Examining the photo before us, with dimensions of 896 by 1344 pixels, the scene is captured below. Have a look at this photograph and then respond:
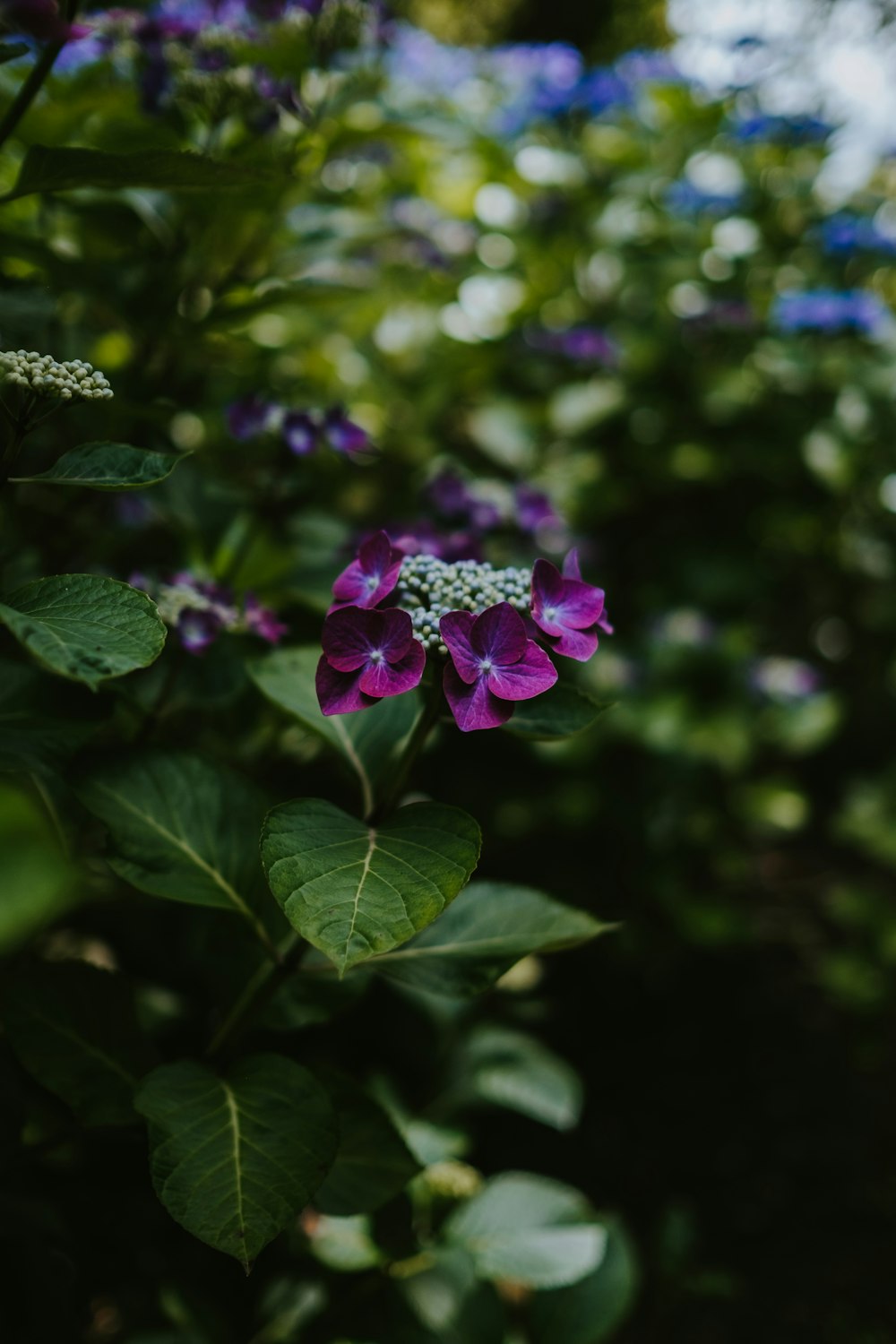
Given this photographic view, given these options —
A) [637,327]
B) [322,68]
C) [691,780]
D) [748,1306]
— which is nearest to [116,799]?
[322,68]

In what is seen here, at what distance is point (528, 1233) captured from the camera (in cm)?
111

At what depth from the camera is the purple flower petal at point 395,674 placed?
0.65 meters

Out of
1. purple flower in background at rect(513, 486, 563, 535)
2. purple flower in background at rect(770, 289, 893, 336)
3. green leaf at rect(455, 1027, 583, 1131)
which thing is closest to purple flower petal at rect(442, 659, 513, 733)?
purple flower in background at rect(513, 486, 563, 535)

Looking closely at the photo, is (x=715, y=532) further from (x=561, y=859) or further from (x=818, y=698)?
(x=561, y=859)

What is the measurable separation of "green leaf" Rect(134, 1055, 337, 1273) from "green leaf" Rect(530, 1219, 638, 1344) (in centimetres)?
66

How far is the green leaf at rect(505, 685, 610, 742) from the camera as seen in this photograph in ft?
2.39

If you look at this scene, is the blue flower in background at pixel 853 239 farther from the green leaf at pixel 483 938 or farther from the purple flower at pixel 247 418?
the green leaf at pixel 483 938

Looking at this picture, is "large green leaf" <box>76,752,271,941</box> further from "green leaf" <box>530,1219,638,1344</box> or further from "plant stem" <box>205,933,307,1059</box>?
"green leaf" <box>530,1219,638,1344</box>

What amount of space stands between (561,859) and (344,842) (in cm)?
133

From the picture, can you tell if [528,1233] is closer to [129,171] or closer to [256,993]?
[256,993]

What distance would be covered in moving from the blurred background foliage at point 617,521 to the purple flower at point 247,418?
39mm

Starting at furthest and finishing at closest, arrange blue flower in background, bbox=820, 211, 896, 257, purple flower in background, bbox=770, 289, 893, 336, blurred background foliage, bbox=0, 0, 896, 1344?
blue flower in background, bbox=820, 211, 896, 257
purple flower in background, bbox=770, 289, 893, 336
blurred background foliage, bbox=0, 0, 896, 1344

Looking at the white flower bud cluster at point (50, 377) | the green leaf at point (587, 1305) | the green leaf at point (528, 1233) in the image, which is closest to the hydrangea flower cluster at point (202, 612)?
the white flower bud cluster at point (50, 377)

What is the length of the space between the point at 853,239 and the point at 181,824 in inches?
81.2
